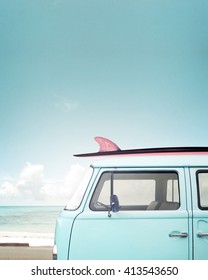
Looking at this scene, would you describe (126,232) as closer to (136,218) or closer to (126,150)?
(136,218)

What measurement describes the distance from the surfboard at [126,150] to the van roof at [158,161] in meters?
0.05

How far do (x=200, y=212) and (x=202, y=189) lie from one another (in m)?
0.26

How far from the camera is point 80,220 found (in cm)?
342

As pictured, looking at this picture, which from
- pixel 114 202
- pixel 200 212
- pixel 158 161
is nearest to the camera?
pixel 114 202

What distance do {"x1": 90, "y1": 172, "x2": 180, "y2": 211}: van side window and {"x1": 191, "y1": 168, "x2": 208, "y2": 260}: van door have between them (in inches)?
7.8

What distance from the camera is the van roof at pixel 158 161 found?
363 cm

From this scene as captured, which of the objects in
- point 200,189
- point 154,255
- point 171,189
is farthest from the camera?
point 171,189

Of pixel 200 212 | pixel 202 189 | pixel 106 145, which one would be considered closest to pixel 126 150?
pixel 106 145

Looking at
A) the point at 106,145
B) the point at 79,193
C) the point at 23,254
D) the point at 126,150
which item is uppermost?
the point at 106,145

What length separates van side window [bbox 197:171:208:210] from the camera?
3486mm

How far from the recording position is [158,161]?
3.68 m
